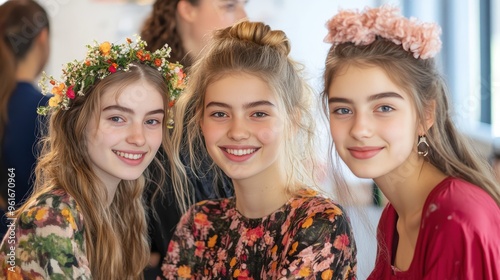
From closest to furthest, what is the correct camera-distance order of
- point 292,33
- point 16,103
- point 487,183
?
point 487,183, point 16,103, point 292,33

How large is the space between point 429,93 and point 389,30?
19 cm

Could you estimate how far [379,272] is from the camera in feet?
7.09

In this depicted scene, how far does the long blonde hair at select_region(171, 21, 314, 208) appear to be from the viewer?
2.20 meters

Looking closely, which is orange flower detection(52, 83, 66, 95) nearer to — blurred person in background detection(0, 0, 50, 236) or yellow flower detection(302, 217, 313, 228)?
blurred person in background detection(0, 0, 50, 236)

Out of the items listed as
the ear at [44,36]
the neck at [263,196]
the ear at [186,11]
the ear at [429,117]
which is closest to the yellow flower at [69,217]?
the neck at [263,196]

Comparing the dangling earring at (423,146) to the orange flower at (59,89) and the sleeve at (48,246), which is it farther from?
the orange flower at (59,89)

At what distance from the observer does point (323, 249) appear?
2012 mm

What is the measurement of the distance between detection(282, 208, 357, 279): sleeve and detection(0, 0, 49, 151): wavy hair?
1528 millimetres

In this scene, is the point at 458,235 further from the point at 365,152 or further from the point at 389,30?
the point at 389,30

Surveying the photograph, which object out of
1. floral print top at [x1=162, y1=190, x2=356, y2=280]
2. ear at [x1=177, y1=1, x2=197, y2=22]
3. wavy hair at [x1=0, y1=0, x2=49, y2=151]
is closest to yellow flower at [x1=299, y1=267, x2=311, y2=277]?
floral print top at [x1=162, y1=190, x2=356, y2=280]

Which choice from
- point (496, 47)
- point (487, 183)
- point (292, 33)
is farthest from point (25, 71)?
point (292, 33)

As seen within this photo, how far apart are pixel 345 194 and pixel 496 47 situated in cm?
260

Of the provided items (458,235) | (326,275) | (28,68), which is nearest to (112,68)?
(326,275)

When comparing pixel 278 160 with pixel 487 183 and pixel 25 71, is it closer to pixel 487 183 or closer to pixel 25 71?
pixel 487 183
